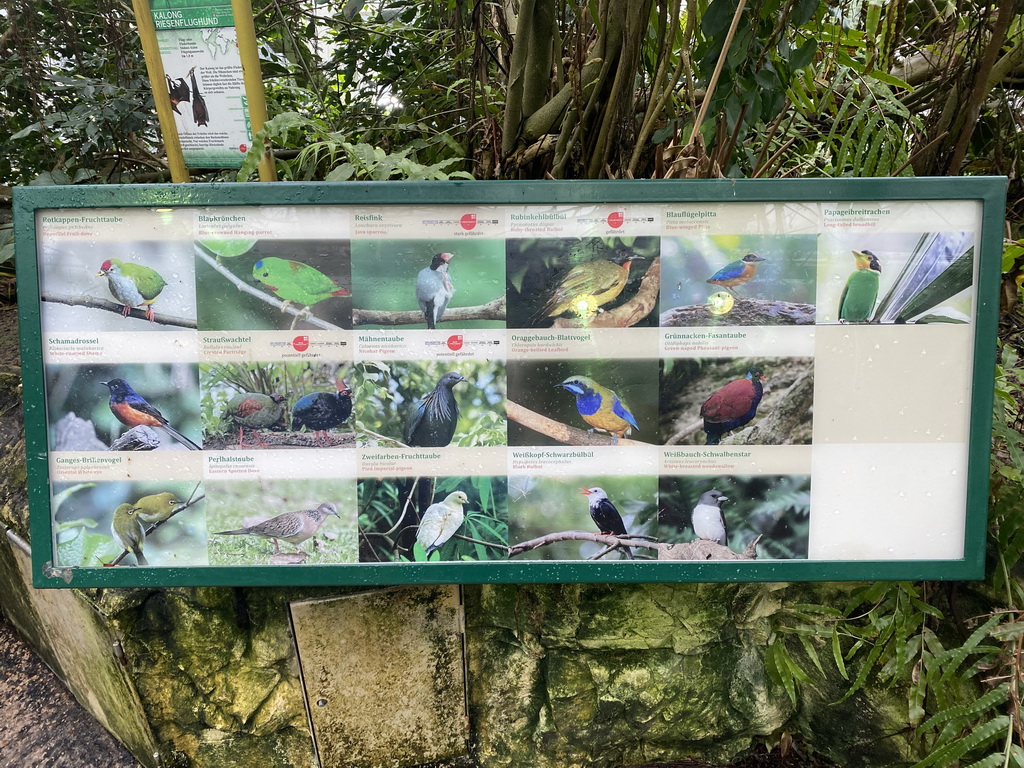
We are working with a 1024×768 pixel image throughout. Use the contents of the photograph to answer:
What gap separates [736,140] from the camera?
1.66 meters

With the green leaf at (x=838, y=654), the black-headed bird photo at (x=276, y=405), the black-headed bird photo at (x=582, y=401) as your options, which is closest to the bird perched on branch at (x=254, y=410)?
the black-headed bird photo at (x=276, y=405)

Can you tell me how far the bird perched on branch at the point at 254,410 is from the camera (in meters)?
1.34

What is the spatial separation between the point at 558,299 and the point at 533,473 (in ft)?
1.20

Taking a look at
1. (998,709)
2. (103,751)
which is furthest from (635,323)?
(103,751)

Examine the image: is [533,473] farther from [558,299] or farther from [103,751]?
[103,751]

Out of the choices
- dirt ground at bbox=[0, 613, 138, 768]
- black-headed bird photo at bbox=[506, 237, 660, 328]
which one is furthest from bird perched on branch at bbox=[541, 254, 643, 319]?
dirt ground at bbox=[0, 613, 138, 768]

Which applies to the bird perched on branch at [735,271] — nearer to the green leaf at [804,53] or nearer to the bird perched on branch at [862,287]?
the bird perched on branch at [862,287]

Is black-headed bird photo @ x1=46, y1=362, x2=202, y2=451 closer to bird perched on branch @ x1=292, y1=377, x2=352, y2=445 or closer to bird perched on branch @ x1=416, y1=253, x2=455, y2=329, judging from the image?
bird perched on branch @ x1=292, y1=377, x2=352, y2=445

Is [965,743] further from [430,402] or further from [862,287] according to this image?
[430,402]

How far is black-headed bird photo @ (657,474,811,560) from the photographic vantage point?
136 cm

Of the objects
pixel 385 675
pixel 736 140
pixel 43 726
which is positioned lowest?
pixel 43 726

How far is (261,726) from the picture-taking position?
1693 millimetres

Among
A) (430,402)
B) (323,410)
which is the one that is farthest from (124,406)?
(430,402)

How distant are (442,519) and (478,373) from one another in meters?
0.32
